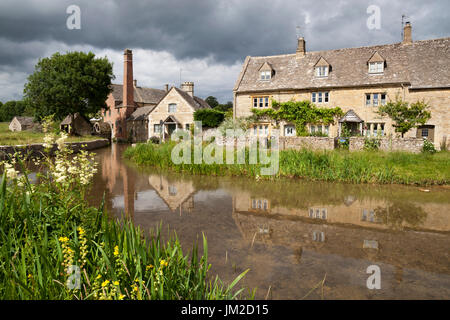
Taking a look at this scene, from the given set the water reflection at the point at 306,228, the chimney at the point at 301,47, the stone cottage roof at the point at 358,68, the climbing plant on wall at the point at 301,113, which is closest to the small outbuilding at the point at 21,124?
the stone cottage roof at the point at 358,68

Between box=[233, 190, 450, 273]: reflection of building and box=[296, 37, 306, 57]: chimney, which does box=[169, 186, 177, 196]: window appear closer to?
box=[233, 190, 450, 273]: reflection of building

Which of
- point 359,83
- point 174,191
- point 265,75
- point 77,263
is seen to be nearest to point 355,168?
point 174,191

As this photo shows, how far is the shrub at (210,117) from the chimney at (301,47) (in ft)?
33.5

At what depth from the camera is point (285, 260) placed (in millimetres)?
5613

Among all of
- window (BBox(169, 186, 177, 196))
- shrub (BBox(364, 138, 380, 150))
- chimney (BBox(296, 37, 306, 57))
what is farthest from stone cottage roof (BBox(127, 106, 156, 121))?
window (BBox(169, 186, 177, 196))

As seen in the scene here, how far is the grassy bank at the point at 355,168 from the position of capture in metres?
13.4

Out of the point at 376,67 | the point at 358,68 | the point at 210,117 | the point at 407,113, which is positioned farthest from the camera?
the point at 210,117

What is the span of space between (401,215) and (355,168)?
205 inches

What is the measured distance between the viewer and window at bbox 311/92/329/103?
27734 millimetres

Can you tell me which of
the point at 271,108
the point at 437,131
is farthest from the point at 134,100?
the point at 437,131

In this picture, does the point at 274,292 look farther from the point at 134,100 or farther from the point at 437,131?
the point at 134,100

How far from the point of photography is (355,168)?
13.8 m

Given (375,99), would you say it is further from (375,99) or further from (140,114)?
(140,114)

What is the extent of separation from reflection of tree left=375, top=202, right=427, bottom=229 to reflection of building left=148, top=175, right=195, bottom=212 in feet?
18.7
